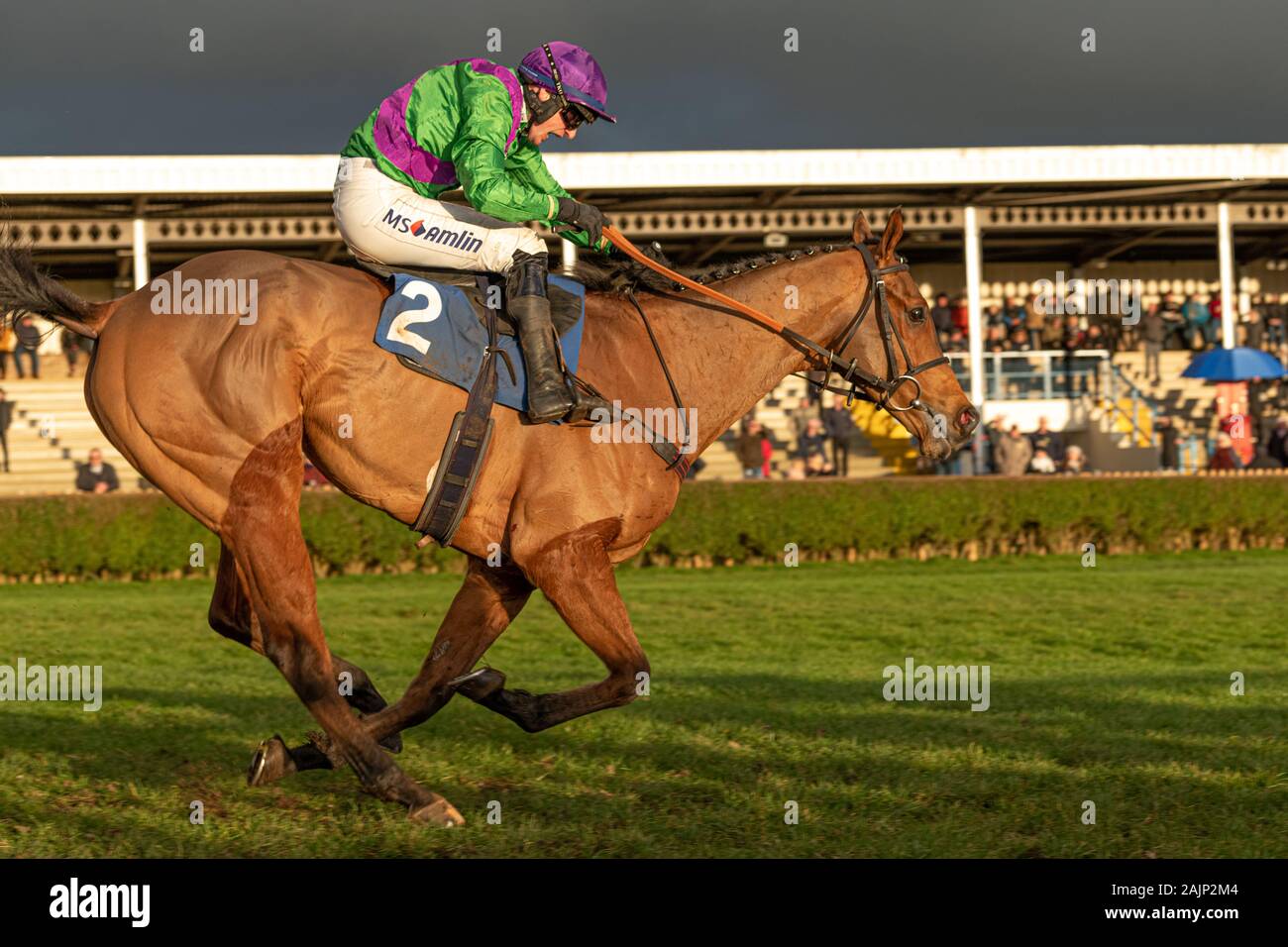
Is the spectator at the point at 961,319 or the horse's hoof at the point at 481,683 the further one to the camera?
the spectator at the point at 961,319

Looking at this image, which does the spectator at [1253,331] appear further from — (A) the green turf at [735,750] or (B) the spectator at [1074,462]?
(A) the green turf at [735,750]

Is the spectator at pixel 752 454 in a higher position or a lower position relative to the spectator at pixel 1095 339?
lower

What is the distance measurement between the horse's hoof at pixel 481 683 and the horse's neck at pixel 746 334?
3.19 ft

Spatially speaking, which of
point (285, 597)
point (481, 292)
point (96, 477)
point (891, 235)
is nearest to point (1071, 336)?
→ point (96, 477)

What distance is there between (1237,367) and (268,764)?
1697 centimetres

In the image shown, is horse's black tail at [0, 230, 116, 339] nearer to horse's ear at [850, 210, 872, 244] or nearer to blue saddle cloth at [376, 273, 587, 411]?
blue saddle cloth at [376, 273, 587, 411]

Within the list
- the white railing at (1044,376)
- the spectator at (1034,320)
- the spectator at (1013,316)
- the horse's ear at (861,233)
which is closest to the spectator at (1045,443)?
the white railing at (1044,376)

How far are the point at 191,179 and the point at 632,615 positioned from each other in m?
11.6

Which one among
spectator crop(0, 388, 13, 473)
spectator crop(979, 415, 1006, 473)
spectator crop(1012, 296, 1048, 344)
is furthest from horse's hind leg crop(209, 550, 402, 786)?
spectator crop(1012, 296, 1048, 344)

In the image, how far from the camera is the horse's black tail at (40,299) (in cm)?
428

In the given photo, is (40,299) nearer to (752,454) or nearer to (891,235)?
(891,235)

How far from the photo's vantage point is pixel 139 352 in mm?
4086

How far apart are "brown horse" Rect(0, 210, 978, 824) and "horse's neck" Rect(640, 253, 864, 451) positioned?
6.5 inches

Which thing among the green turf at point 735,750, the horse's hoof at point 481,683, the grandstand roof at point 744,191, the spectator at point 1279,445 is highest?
the grandstand roof at point 744,191
